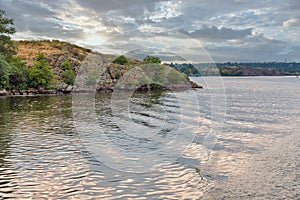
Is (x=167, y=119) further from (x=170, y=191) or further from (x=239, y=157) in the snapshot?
(x=170, y=191)

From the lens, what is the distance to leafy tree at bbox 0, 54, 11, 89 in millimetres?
76500

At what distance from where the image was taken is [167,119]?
4416 cm

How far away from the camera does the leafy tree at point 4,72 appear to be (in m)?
76.5

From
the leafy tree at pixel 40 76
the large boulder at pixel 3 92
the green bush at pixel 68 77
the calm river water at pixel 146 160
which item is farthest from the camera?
the green bush at pixel 68 77

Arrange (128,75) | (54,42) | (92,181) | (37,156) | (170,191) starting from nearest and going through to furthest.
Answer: (170,191), (92,181), (37,156), (128,75), (54,42)

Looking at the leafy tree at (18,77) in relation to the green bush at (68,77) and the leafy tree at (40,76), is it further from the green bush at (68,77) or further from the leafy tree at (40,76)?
the green bush at (68,77)

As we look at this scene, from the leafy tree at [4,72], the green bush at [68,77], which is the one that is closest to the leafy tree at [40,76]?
the green bush at [68,77]

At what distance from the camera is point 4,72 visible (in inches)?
3054

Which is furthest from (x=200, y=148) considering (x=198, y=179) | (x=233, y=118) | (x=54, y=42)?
(x=54, y=42)

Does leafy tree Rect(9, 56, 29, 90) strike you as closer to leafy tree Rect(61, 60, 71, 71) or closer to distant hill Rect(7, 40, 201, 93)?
distant hill Rect(7, 40, 201, 93)

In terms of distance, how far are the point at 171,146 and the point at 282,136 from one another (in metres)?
14.5

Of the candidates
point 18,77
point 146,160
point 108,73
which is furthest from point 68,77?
point 146,160

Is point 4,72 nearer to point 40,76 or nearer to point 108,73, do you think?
point 40,76

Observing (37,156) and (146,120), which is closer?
(37,156)
